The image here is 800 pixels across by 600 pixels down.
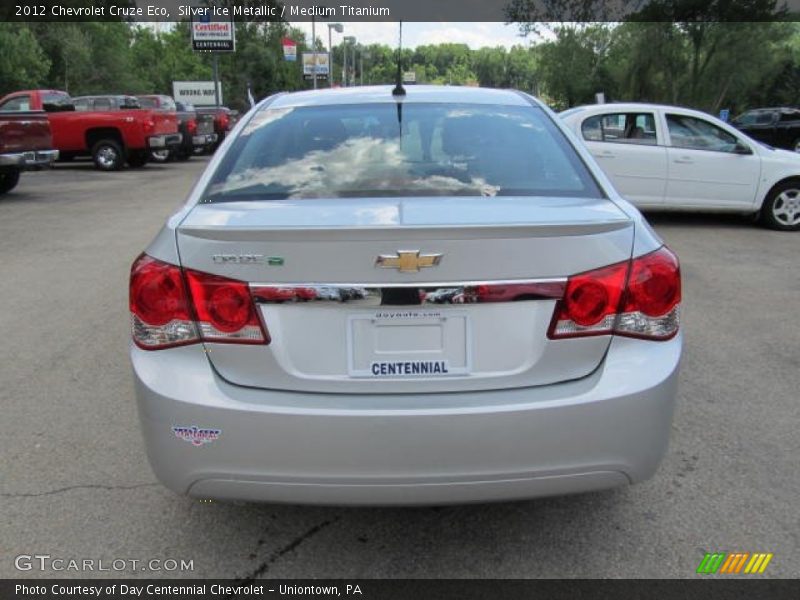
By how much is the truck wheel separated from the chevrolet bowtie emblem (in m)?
19.5

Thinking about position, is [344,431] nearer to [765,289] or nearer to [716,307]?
[716,307]

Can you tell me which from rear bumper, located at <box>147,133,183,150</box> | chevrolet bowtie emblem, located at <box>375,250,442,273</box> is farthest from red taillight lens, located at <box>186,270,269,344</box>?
rear bumper, located at <box>147,133,183,150</box>

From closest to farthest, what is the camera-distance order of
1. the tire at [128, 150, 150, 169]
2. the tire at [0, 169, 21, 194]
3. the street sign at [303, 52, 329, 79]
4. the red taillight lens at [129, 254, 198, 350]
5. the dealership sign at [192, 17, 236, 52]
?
the red taillight lens at [129, 254, 198, 350] → the tire at [0, 169, 21, 194] → the tire at [128, 150, 150, 169] → the dealership sign at [192, 17, 236, 52] → the street sign at [303, 52, 329, 79]

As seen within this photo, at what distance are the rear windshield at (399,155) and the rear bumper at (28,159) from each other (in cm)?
1075

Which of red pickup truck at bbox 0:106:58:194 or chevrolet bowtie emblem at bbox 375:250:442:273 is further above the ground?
chevrolet bowtie emblem at bbox 375:250:442:273

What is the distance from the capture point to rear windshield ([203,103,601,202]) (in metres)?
2.83

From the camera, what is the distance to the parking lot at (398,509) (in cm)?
271

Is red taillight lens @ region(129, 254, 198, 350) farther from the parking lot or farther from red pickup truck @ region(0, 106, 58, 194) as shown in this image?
red pickup truck @ region(0, 106, 58, 194)

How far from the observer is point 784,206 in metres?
10.1

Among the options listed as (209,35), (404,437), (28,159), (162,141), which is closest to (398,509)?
(404,437)

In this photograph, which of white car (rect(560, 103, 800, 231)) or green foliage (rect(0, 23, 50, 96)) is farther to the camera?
green foliage (rect(0, 23, 50, 96))

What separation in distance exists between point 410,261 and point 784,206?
9488 mm

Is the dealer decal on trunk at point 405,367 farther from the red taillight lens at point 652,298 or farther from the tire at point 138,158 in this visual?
the tire at point 138,158

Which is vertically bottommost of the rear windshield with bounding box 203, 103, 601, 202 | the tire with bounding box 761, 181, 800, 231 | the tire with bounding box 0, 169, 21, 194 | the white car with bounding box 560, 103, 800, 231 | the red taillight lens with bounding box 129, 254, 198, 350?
the tire with bounding box 0, 169, 21, 194
